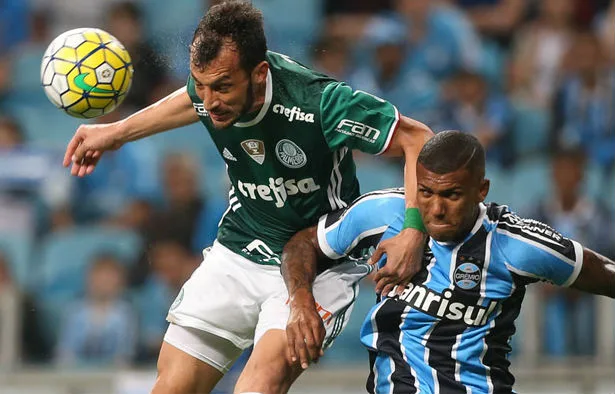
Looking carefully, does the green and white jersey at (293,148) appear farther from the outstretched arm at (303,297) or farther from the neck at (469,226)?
the neck at (469,226)

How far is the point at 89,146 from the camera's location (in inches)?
164

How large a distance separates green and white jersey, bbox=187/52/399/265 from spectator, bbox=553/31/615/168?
4.76m

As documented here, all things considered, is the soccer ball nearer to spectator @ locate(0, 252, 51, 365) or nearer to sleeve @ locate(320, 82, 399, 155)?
sleeve @ locate(320, 82, 399, 155)

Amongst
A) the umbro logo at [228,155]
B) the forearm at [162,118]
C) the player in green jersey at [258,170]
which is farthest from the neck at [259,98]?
the forearm at [162,118]

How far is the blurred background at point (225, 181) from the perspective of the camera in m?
6.52

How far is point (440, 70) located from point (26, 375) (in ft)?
14.0

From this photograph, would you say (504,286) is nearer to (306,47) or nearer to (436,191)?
(436,191)

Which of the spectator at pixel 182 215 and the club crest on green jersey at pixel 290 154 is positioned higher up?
the spectator at pixel 182 215

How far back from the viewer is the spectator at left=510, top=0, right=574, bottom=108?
29.0 ft

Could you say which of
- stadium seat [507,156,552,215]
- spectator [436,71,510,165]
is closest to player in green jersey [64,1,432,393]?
stadium seat [507,156,552,215]

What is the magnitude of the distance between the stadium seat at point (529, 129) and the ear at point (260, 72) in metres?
5.11

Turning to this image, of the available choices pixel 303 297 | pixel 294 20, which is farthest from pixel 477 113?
pixel 303 297

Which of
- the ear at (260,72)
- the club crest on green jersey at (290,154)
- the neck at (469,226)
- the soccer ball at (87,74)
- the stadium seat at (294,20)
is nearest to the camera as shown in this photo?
the neck at (469,226)

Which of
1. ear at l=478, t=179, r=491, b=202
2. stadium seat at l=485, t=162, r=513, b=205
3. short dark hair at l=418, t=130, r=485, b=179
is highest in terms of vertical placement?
stadium seat at l=485, t=162, r=513, b=205
